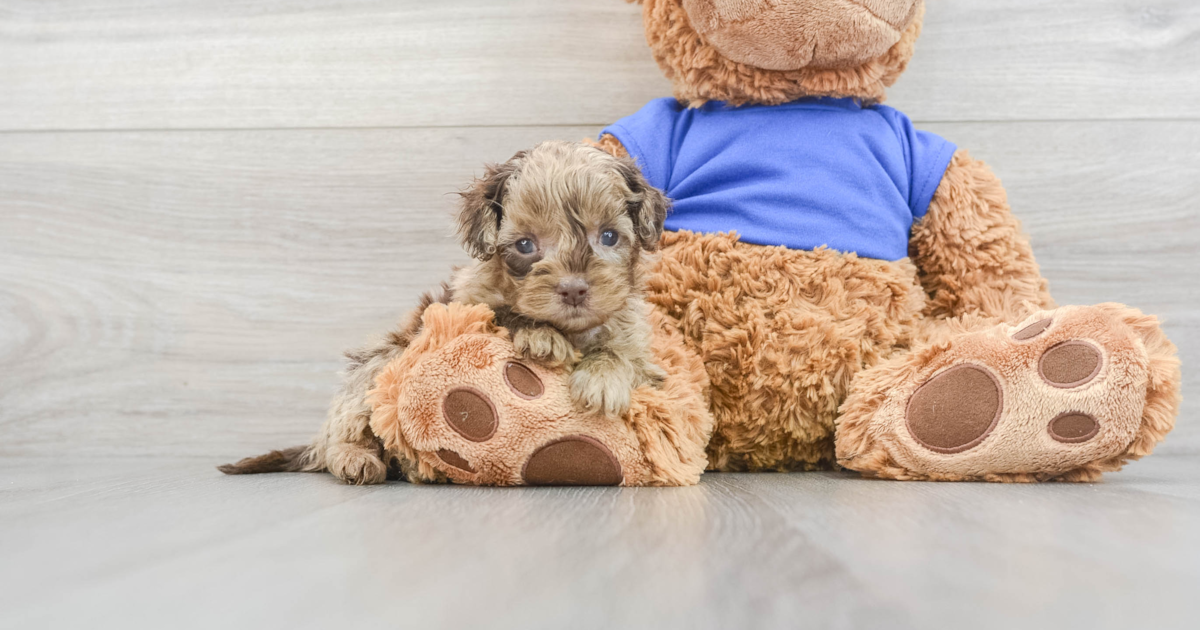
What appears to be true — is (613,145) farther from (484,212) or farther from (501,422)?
(501,422)

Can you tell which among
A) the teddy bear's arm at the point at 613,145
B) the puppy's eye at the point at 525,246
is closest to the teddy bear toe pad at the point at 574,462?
the puppy's eye at the point at 525,246

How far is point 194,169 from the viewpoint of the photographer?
5.72ft

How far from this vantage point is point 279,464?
1.37m

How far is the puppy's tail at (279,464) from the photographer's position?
4.40 ft

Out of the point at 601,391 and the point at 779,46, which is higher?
the point at 779,46

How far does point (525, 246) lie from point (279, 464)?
0.64m

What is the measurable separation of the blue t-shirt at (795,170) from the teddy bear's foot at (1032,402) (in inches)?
10.2

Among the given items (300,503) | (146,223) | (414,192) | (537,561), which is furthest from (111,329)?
(537,561)

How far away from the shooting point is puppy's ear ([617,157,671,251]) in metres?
1.13

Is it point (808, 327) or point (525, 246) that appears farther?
point (808, 327)

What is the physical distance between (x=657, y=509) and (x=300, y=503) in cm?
43

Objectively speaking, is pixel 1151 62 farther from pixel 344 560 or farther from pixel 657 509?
pixel 344 560

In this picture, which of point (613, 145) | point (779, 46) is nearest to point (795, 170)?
point (779, 46)

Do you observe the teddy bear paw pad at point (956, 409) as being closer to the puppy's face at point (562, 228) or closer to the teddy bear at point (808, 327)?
the teddy bear at point (808, 327)
